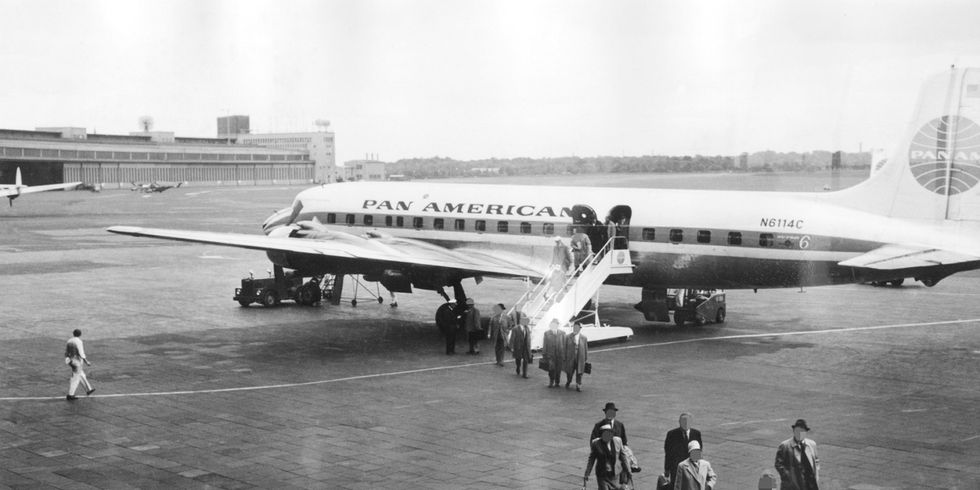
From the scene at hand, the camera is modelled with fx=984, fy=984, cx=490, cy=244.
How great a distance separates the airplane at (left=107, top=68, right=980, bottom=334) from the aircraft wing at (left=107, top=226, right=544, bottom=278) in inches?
2.3

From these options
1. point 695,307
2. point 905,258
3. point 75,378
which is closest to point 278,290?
point 695,307

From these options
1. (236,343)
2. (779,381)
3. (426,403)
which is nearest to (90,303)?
(236,343)

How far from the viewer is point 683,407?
19.5 metres

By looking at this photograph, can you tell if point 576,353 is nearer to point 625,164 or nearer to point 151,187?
point 625,164

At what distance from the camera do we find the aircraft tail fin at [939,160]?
78.6ft

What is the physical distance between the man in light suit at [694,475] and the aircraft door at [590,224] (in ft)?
58.0

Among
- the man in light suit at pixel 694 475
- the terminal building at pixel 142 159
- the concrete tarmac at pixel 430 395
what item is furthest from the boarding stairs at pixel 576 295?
the terminal building at pixel 142 159

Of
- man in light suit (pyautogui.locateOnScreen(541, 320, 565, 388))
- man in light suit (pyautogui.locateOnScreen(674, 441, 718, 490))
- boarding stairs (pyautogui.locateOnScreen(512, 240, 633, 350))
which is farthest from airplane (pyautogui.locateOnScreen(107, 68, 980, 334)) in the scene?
man in light suit (pyautogui.locateOnScreen(674, 441, 718, 490))

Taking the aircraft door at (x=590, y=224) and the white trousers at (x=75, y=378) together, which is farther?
the aircraft door at (x=590, y=224)

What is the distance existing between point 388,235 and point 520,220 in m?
5.04

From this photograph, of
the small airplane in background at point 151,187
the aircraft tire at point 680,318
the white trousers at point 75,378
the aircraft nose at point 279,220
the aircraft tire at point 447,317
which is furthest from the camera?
the small airplane in background at point 151,187

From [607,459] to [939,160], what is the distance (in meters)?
16.7

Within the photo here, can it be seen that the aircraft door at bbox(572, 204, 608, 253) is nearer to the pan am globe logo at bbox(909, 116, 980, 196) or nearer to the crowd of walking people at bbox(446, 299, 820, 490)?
the pan am globe logo at bbox(909, 116, 980, 196)

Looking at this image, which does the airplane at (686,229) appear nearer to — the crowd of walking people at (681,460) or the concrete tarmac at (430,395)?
the concrete tarmac at (430,395)
